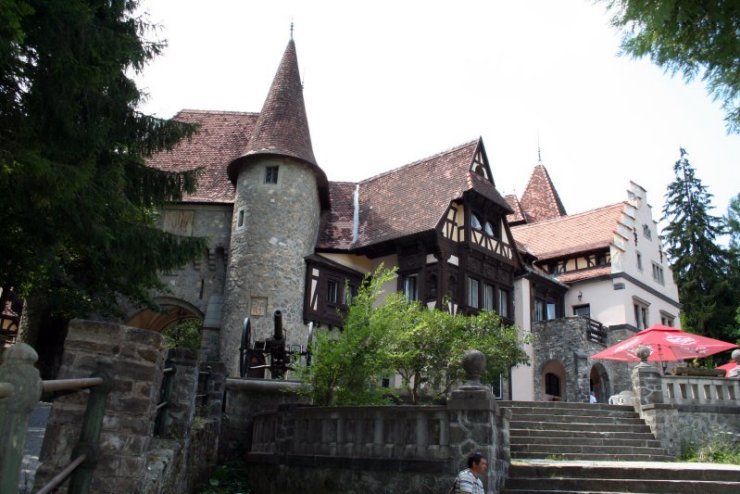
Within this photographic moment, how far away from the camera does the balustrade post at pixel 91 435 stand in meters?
5.07

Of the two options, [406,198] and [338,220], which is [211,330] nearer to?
[338,220]

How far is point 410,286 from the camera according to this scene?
85.3 feet

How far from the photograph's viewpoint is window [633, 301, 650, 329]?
32594 mm

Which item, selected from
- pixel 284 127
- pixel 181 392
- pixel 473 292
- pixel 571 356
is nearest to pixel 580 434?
pixel 181 392

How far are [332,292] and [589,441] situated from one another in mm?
13211

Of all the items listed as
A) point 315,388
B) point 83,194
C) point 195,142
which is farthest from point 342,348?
point 195,142

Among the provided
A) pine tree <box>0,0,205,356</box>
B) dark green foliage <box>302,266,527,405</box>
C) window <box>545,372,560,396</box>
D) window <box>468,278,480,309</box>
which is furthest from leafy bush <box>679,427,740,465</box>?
window <box>545,372,560,396</box>

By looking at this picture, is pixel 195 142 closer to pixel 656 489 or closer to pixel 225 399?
pixel 225 399

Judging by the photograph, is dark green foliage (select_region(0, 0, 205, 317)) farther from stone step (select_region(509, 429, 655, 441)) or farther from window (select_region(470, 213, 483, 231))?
window (select_region(470, 213, 483, 231))

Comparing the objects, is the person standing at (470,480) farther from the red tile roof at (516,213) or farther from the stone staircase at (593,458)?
the red tile roof at (516,213)

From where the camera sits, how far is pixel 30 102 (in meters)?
11.8

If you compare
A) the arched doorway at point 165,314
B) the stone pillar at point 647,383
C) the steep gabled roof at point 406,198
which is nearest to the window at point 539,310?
the steep gabled roof at point 406,198

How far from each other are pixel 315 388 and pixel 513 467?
3.71 m

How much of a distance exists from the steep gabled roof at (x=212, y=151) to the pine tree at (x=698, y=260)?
25.1 metres
